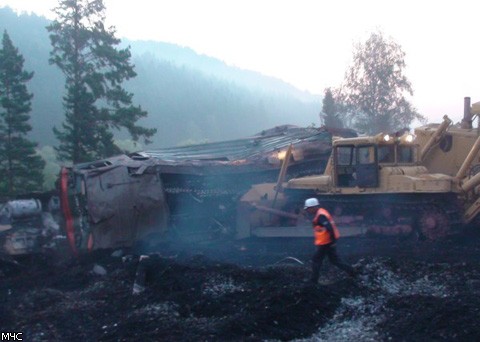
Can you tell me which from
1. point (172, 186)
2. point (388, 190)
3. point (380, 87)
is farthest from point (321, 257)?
point (380, 87)

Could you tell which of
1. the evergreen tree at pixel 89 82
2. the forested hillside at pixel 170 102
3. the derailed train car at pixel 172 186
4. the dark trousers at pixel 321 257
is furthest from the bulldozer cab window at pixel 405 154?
the forested hillside at pixel 170 102

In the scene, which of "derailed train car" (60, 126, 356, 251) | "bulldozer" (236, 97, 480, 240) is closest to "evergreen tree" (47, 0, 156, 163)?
"derailed train car" (60, 126, 356, 251)

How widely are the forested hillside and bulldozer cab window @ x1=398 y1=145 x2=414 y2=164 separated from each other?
53454 millimetres

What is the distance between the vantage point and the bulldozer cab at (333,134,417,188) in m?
16.0

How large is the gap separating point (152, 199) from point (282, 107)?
3408 inches

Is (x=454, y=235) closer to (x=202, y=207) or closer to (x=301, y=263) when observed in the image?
(x=301, y=263)

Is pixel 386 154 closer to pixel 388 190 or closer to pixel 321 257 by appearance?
pixel 388 190

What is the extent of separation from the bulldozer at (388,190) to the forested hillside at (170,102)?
169ft

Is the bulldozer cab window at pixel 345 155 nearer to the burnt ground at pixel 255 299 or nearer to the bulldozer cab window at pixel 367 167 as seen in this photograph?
the bulldozer cab window at pixel 367 167

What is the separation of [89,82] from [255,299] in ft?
63.5

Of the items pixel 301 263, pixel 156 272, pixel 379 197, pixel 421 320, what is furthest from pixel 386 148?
pixel 421 320

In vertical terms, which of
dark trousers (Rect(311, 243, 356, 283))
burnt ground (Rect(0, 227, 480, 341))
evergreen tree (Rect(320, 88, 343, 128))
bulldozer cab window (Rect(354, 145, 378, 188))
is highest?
evergreen tree (Rect(320, 88, 343, 128))

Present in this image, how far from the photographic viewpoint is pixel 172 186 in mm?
17516

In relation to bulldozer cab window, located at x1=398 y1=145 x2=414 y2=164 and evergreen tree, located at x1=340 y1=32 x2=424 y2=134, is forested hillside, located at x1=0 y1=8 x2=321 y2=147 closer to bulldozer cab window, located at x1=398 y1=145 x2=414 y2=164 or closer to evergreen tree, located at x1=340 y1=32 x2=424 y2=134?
evergreen tree, located at x1=340 y1=32 x2=424 y2=134
